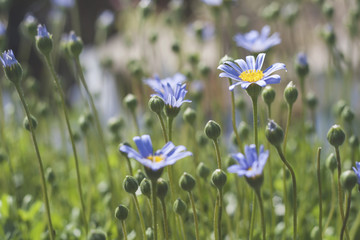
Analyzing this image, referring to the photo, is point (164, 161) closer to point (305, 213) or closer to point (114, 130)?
point (114, 130)

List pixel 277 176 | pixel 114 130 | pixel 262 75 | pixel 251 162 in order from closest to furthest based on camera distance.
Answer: pixel 251 162, pixel 262 75, pixel 114 130, pixel 277 176

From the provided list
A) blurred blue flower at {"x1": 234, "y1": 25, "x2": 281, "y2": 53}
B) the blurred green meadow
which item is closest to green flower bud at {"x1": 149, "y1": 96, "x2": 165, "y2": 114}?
the blurred green meadow

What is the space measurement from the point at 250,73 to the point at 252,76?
0.02 metres

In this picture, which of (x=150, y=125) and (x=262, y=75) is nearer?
(x=262, y=75)

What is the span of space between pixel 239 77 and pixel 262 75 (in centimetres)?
4

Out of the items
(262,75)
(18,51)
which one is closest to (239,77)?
(262,75)

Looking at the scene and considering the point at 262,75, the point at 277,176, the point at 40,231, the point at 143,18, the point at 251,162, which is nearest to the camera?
the point at 251,162

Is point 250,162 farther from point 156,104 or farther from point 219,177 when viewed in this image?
point 156,104

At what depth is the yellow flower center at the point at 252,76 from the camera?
2.70ft

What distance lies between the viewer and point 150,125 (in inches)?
55.3

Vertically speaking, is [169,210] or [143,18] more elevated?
[143,18]

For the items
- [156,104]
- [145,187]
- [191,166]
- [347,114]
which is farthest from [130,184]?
[191,166]

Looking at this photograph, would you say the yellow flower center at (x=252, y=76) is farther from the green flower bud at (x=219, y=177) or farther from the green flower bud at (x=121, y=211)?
the green flower bud at (x=121, y=211)

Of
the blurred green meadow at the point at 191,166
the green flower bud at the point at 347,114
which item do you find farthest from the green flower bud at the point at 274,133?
the green flower bud at the point at 347,114
